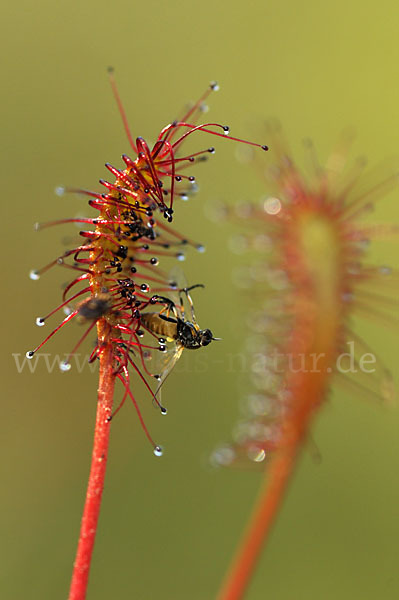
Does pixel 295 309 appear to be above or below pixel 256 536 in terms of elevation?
above

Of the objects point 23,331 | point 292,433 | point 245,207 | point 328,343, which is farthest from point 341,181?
point 23,331

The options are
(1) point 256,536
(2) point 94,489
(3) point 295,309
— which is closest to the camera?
(2) point 94,489

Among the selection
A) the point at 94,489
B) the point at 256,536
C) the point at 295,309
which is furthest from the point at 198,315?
the point at 94,489

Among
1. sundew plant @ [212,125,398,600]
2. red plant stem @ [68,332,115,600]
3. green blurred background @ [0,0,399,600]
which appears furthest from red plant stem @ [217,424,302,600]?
green blurred background @ [0,0,399,600]

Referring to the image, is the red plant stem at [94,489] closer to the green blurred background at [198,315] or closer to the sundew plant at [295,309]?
the sundew plant at [295,309]

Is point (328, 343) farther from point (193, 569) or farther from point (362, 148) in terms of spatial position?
point (362, 148)

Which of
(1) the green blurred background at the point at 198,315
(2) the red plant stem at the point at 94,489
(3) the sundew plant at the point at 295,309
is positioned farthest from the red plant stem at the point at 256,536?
(1) the green blurred background at the point at 198,315

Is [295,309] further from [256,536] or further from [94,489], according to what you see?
[94,489]

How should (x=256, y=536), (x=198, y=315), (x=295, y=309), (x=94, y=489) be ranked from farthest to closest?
(x=198, y=315)
(x=295, y=309)
(x=256, y=536)
(x=94, y=489)
